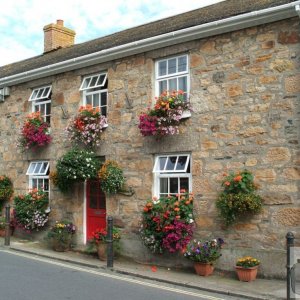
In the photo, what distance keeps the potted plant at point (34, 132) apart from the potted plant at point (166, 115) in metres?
3.97

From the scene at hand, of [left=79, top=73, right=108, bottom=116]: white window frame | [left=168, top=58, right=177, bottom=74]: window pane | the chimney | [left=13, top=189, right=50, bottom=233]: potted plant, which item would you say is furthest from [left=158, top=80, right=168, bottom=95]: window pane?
the chimney

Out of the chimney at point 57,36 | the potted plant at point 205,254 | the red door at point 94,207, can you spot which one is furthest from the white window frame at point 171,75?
the chimney at point 57,36

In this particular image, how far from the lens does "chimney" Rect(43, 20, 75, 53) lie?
17828 mm

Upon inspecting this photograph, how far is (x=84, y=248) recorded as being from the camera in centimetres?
1178

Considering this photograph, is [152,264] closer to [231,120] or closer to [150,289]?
[150,289]

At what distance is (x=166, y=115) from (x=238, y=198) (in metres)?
→ 2.49

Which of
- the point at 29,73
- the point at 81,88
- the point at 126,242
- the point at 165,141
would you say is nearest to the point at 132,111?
the point at 165,141

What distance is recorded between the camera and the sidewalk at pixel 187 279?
7617mm

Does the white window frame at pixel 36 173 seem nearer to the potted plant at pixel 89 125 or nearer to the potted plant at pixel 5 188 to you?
the potted plant at pixel 5 188

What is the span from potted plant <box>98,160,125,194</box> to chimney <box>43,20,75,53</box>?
27.2 feet

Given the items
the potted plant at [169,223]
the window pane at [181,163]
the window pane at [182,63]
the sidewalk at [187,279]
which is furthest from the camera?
the window pane at [182,63]

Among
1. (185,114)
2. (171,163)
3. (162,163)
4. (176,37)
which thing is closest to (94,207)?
(162,163)

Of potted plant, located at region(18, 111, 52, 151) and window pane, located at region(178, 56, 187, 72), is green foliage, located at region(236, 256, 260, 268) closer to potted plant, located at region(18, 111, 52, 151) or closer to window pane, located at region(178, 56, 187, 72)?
window pane, located at region(178, 56, 187, 72)

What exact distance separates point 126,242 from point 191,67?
4.34 metres
